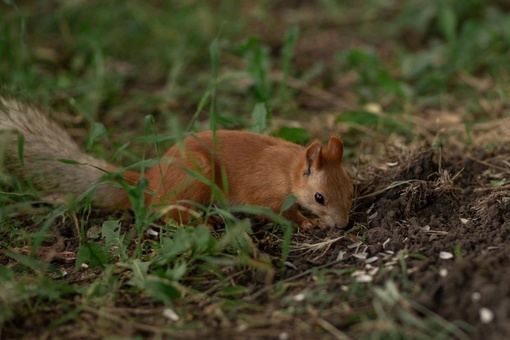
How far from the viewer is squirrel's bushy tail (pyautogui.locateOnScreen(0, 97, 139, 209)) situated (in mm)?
3469

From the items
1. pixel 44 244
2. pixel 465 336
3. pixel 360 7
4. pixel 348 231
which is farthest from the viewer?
pixel 360 7

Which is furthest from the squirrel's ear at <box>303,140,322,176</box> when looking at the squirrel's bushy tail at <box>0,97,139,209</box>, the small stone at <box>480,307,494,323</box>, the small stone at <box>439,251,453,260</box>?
the small stone at <box>480,307,494,323</box>

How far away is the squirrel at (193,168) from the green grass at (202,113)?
0.13 meters

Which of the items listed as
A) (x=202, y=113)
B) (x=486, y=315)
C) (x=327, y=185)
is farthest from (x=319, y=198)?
(x=202, y=113)

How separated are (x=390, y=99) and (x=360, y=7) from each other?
90.9 inches

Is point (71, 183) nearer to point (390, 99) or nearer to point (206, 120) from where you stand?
point (206, 120)

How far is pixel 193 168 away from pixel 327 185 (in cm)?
70

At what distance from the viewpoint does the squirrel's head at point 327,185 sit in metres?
3.29

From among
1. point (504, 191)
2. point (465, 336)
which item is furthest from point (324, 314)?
point (504, 191)

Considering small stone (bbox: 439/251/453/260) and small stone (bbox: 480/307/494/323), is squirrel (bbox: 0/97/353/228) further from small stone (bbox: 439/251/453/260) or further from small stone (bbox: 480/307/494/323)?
small stone (bbox: 480/307/494/323)

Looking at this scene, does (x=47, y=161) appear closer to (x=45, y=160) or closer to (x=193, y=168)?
(x=45, y=160)

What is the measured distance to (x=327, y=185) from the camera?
331 centimetres

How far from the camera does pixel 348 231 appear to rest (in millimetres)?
3248

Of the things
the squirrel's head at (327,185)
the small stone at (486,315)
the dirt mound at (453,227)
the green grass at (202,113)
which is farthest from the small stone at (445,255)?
the squirrel's head at (327,185)
